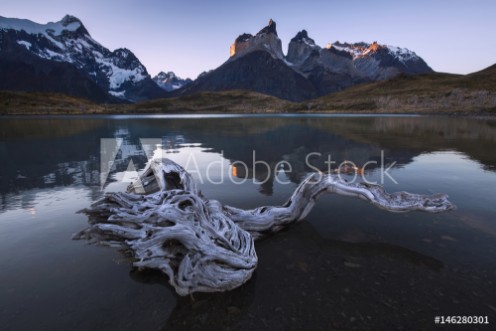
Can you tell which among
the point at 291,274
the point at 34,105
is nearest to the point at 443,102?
the point at 291,274

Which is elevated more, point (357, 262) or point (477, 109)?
point (477, 109)

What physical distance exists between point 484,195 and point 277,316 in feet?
38.7

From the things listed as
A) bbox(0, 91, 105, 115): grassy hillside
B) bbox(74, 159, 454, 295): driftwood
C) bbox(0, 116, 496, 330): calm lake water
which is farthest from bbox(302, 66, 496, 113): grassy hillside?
bbox(0, 91, 105, 115): grassy hillside

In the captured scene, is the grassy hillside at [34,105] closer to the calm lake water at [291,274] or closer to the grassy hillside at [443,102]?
the grassy hillside at [443,102]

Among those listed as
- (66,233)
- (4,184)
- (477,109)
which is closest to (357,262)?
(66,233)

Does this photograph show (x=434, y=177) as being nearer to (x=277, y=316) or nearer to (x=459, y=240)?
(x=459, y=240)

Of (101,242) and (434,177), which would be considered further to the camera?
(434,177)

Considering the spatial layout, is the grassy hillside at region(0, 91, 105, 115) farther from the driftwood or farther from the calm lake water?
the driftwood

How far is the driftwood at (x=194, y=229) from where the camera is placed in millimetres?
5938

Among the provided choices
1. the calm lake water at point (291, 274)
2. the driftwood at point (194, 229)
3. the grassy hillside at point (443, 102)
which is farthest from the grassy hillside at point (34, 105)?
the driftwood at point (194, 229)

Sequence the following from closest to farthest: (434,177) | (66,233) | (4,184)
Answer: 1. (66,233)
2. (4,184)
3. (434,177)

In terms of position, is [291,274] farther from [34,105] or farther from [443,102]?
[34,105]

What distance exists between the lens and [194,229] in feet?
20.9

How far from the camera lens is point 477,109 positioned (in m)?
111
